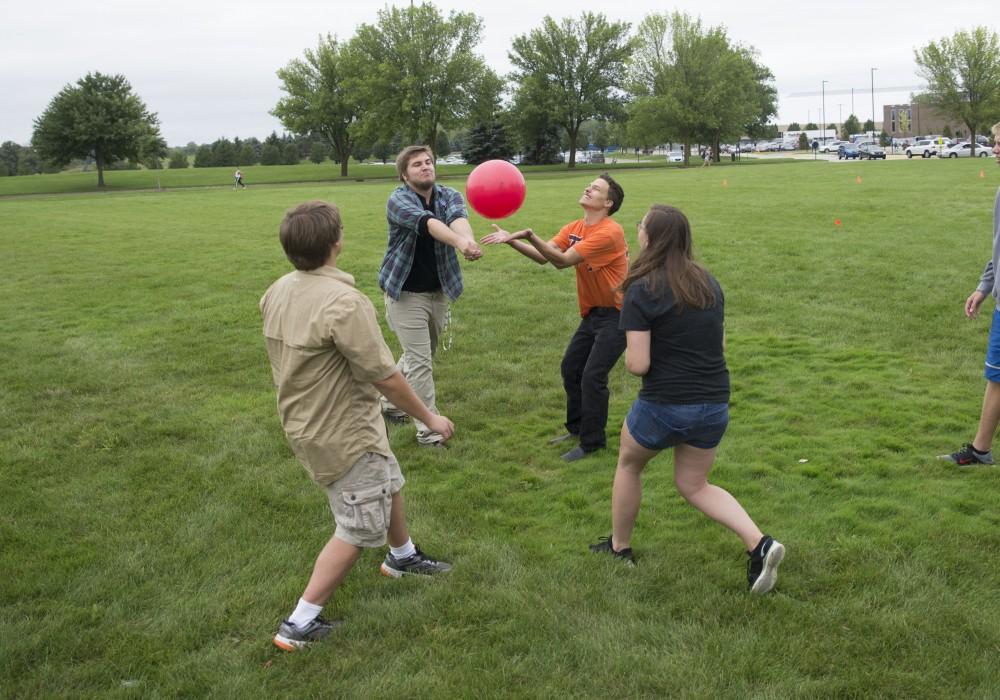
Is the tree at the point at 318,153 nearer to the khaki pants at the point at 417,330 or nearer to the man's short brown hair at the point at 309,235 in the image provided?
the khaki pants at the point at 417,330

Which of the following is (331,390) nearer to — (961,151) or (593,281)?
(593,281)

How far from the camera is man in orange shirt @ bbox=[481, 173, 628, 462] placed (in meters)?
5.47

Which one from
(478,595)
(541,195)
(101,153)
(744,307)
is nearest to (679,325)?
(478,595)

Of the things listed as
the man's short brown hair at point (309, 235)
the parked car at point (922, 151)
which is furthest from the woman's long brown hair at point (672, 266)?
the parked car at point (922, 151)

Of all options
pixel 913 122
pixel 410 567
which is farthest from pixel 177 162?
pixel 913 122

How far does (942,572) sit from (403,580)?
8.77 feet

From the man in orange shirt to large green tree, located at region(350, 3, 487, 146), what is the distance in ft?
207

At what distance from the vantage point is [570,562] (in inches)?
169

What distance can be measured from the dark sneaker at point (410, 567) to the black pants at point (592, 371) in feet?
6.56

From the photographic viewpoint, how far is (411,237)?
5.91 metres

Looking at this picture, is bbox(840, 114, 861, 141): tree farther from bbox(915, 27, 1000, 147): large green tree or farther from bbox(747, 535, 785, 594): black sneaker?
bbox(747, 535, 785, 594): black sneaker

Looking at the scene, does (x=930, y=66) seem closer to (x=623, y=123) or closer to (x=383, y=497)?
(x=623, y=123)

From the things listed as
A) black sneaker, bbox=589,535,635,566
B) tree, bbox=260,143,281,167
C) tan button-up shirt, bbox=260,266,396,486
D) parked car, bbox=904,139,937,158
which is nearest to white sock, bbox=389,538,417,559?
tan button-up shirt, bbox=260,266,396,486

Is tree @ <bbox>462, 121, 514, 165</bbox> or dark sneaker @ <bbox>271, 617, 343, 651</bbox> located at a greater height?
tree @ <bbox>462, 121, 514, 165</bbox>
